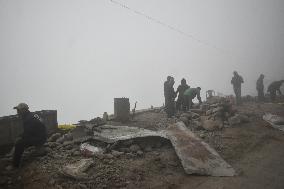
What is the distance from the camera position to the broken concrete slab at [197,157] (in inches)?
209

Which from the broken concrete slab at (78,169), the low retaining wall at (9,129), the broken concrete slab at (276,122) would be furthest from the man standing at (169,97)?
the broken concrete slab at (78,169)

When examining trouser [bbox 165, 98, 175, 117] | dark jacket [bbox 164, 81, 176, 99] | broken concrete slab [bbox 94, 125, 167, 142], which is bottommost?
broken concrete slab [bbox 94, 125, 167, 142]

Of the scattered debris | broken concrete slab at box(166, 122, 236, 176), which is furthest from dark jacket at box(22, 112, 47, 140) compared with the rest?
broken concrete slab at box(166, 122, 236, 176)

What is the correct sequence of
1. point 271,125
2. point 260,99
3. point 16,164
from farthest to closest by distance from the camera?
point 260,99 → point 271,125 → point 16,164

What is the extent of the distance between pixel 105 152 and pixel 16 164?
6.88 ft

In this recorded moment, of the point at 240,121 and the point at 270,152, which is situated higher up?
the point at 240,121

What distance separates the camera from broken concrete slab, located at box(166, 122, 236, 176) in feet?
17.4

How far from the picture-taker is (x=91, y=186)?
15.8 feet

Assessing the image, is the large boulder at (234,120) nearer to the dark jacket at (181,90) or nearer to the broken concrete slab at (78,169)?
the dark jacket at (181,90)

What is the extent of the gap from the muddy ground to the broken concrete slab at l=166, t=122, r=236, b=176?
19 cm

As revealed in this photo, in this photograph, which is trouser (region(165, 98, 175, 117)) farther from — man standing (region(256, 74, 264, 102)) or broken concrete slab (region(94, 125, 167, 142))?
man standing (region(256, 74, 264, 102))

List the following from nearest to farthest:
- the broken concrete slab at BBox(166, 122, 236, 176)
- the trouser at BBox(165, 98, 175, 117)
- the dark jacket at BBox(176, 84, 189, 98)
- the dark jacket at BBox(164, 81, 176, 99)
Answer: the broken concrete slab at BBox(166, 122, 236, 176) < the trouser at BBox(165, 98, 175, 117) < the dark jacket at BBox(164, 81, 176, 99) < the dark jacket at BBox(176, 84, 189, 98)

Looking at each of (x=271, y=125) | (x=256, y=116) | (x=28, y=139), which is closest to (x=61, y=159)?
(x=28, y=139)

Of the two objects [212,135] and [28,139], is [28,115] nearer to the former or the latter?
[28,139]
